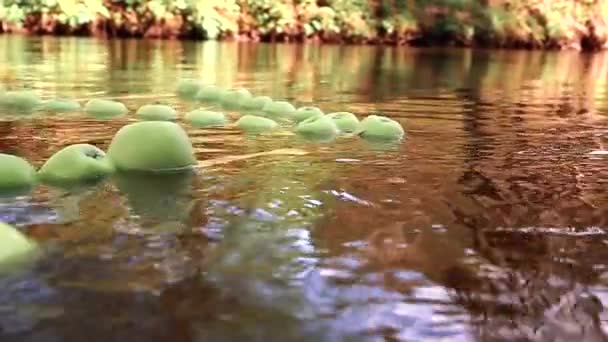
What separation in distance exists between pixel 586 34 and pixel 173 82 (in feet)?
48.1

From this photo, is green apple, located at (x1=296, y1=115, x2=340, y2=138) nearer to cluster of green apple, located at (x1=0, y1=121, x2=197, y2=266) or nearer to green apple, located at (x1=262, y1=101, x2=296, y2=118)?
green apple, located at (x1=262, y1=101, x2=296, y2=118)

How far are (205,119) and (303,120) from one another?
436 millimetres

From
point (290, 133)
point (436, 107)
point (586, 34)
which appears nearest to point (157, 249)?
point (290, 133)

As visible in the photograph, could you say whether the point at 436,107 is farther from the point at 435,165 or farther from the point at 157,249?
the point at 157,249

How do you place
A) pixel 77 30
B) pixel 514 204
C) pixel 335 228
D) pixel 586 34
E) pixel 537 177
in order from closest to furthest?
pixel 335 228
pixel 514 204
pixel 537 177
pixel 77 30
pixel 586 34

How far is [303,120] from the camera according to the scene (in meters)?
3.43

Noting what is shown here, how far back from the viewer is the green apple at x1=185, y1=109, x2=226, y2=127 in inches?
132

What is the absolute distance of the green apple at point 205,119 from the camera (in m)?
3.35

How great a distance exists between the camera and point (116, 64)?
7145 millimetres

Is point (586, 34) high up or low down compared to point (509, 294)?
up

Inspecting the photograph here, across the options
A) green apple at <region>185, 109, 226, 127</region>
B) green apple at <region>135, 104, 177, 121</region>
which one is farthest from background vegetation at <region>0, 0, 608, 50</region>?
green apple at <region>185, 109, 226, 127</region>

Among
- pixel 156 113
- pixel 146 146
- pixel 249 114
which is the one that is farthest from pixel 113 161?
pixel 249 114

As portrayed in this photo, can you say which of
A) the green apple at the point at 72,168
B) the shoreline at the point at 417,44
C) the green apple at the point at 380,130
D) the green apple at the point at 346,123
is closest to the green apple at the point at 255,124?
the green apple at the point at 346,123

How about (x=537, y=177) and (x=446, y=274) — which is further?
(x=537, y=177)
